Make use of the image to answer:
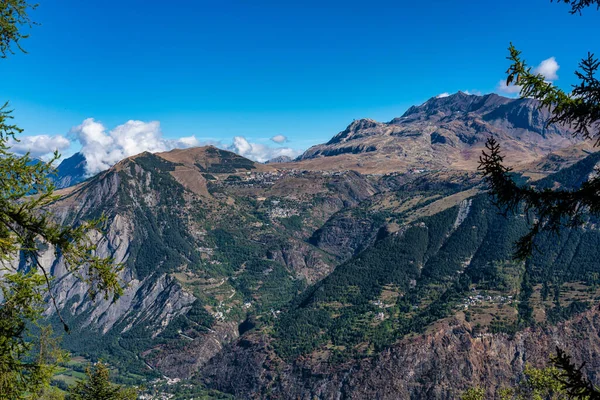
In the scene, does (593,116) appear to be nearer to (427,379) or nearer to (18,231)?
(18,231)

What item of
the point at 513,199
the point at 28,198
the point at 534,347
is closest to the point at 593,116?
the point at 513,199

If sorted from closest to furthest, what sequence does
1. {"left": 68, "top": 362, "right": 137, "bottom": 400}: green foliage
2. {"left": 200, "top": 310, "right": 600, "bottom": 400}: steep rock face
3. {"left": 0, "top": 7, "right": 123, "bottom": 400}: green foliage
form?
{"left": 0, "top": 7, "right": 123, "bottom": 400}: green foliage, {"left": 68, "top": 362, "right": 137, "bottom": 400}: green foliage, {"left": 200, "top": 310, "right": 600, "bottom": 400}: steep rock face

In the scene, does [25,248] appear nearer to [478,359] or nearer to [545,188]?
[545,188]

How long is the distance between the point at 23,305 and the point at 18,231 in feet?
11.2

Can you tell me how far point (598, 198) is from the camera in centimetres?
1473

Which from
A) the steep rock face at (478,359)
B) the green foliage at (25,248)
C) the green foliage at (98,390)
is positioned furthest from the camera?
the steep rock face at (478,359)

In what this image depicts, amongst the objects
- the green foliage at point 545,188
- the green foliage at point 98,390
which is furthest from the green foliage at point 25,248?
the green foliage at point 98,390

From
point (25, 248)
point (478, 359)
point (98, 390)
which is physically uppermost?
point (25, 248)

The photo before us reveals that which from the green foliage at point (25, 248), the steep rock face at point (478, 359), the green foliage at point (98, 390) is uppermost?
the green foliage at point (25, 248)

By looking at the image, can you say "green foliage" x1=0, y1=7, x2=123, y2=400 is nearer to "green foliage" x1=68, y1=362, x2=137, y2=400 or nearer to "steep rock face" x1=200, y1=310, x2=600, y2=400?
"green foliage" x1=68, y1=362, x2=137, y2=400

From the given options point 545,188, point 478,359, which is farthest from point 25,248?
point 478,359

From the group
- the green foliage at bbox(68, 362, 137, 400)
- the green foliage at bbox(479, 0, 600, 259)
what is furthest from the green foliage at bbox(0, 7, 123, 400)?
the green foliage at bbox(68, 362, 137, 400)

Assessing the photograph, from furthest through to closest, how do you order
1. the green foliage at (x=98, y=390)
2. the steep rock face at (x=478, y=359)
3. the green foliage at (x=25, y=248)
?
the steep rock face at (x=478, y=359) < the green foliage at (x=98, y=390) < the green foliage at (x=25, y=248)

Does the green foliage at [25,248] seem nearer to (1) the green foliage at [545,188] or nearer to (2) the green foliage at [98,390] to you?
(1) the green foliage at [545,188]
